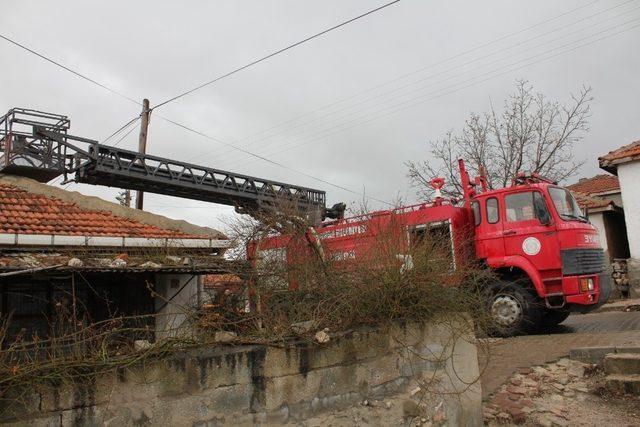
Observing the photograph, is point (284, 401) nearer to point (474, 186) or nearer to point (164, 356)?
point (164, 356)

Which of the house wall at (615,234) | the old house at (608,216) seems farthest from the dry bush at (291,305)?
the house wall at (615,234)

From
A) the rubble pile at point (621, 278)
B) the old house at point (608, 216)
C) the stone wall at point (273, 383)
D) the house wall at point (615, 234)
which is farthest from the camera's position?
the house wall at point (615, 234)

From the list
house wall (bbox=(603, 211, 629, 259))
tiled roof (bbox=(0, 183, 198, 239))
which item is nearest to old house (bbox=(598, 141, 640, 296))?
house wall (bbox=(603, 211, 629, 259))

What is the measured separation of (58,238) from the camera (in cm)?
859

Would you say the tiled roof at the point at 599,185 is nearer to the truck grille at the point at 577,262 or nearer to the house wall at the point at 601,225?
the house wall at the point at 601,225

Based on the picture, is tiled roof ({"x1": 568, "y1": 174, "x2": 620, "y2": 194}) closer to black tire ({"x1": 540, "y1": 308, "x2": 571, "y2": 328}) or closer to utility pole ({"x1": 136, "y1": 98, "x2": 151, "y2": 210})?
black tire ({"x1": 540, "y1": 308, "x2": 571, "y2": 328})

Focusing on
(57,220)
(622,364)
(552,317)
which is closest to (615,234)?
(552,317)

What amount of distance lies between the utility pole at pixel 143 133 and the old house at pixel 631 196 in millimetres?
15113

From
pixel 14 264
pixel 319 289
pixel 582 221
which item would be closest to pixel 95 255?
pixel 14 264

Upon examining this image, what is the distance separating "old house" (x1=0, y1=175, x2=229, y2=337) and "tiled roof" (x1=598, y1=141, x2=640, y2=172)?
1281 centimetres

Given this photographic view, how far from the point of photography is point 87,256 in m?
8.52

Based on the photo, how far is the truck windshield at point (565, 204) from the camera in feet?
33.1

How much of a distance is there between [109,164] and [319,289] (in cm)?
1084

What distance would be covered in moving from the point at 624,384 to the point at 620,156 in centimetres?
1208
